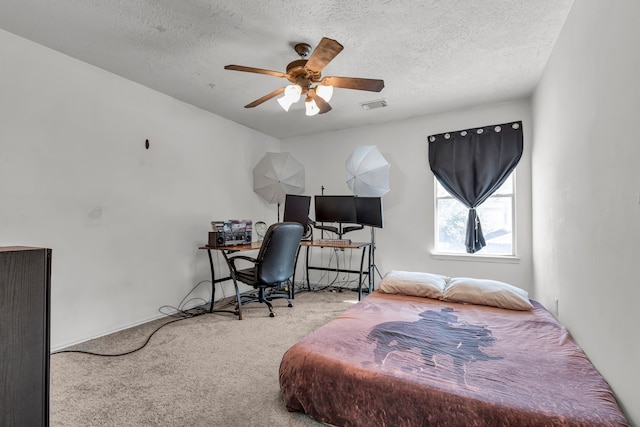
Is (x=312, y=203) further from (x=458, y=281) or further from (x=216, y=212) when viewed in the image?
(x=458, y=281)

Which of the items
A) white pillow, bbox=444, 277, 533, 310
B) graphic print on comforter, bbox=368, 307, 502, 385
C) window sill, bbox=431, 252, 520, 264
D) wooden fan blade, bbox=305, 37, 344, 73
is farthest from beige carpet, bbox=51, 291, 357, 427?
wooden fan blade, bbox=305, 37, 344, 73

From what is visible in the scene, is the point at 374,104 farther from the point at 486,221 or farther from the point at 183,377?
the point at 183,377

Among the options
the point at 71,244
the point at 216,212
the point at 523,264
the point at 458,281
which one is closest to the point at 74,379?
the point at 71,244

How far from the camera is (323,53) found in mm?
1983

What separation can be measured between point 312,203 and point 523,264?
3.06 m

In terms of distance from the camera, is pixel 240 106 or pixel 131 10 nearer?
pixel 131 10

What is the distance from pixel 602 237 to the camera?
155 centimetres

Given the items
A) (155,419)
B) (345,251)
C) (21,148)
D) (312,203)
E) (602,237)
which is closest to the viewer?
(602,237)

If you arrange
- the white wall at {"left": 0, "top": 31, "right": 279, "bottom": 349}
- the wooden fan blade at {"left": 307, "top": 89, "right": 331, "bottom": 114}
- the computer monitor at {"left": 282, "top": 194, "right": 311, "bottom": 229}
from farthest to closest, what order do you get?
the computer monitor at {"left": 282, "top": 194, "right": 311, "bottom": 229}
the wooden fan blade at {"left": 307, "top": 89, "right": 331, "bottom": 114}
the white wall at {"left": 0, "top": 31, "right": 279, "bottom": 349}

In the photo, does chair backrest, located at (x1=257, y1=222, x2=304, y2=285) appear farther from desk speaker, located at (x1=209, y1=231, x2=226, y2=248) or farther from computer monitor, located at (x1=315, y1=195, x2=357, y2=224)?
computer monitor, located at (x1=315, y1=195, x2=357, y2=224)

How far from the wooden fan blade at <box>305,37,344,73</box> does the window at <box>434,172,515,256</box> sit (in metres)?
2.61

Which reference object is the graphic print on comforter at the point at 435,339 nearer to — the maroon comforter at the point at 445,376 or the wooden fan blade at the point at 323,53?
the maroon comforter at the point at 445,376

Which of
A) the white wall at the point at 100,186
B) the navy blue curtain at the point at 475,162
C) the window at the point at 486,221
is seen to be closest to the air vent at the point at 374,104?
the navy blue curtain at the point at 475,162

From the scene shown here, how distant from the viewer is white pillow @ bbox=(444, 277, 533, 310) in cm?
244
